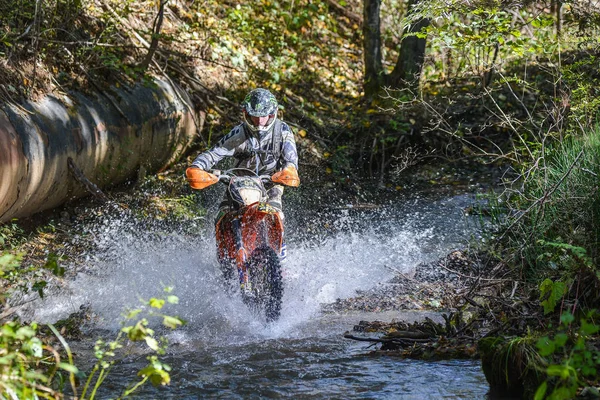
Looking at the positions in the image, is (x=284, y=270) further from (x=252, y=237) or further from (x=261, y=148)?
(x=261, y=148)

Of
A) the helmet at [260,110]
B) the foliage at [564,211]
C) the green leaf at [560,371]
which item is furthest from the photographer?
the helmet at [260,110]

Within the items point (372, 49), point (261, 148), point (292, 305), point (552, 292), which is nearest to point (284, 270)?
point (292, 305)

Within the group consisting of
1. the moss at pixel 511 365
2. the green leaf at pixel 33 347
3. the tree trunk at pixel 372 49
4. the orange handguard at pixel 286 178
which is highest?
the tree trunk at pixel 372 49

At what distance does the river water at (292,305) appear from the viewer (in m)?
4.81

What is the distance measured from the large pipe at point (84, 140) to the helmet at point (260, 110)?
2207 millimetres

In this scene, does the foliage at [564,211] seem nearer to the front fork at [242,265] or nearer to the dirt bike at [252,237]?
the dirt bike at [252,237]

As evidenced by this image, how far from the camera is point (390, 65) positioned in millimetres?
14867

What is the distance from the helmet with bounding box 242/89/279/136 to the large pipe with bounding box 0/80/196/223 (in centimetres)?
221

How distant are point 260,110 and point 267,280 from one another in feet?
5.28

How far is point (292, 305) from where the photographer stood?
7.03 m

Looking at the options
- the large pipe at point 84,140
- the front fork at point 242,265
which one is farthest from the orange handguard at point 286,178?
the large pipe at point 84,140

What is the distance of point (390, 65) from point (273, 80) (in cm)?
317

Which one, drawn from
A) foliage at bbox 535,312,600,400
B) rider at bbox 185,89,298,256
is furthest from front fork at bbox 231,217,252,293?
foliage at bbox 535,312,600,400

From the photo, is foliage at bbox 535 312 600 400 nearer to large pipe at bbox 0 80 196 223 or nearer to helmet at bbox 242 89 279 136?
helmet at bbox 242 89 279 136
